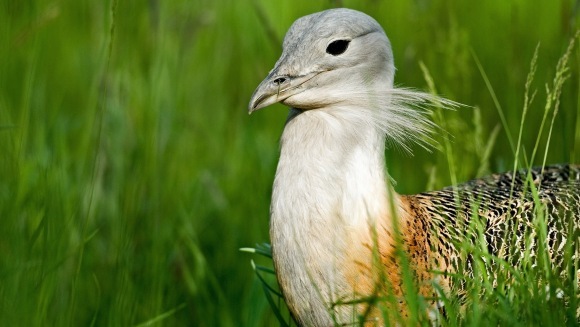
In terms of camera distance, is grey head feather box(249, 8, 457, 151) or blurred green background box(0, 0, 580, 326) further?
grey head feather box(249, 8, 457, 151)

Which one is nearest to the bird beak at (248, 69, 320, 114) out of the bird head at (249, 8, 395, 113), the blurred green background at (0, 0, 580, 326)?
the bird head at (249, 8, 395, 113)

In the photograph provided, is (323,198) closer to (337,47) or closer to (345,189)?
(345,189)

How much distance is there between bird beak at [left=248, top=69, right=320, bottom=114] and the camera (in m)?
3.51

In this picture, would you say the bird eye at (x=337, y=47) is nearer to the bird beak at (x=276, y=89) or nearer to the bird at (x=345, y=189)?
the bird at (x=345, y=189)

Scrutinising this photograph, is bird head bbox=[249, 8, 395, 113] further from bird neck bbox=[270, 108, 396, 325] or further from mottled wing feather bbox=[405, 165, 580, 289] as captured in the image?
mottled wing feather bbox=[405, 165, 580, 289]

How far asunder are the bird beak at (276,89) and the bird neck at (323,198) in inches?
5.1

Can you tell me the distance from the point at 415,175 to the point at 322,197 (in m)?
2.39

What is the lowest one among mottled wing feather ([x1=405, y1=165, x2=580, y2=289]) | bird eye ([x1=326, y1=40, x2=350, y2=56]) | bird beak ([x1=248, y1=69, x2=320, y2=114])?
mottled wing feather ([x1=405, y1=165, x2=580, y2=289])

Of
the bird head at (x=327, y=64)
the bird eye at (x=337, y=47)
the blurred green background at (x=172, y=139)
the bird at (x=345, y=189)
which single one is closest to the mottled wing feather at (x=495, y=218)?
the bird at (x=345, y=189)

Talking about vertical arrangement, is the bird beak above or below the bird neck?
above

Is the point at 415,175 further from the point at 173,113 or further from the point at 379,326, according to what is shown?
the point at 379,326

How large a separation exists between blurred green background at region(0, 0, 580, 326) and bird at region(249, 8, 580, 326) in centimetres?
25

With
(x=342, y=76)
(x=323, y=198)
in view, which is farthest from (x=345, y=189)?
(x=342, y=76)

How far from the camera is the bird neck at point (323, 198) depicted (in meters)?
3.44
